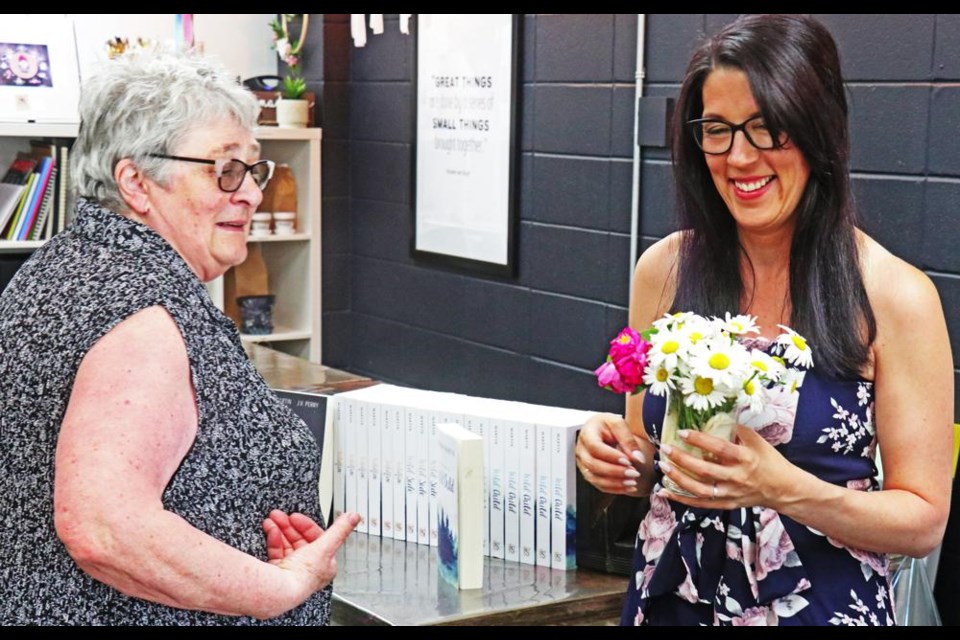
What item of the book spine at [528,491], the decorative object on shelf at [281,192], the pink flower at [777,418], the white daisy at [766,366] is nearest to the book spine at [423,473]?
the book spine at [528,491]

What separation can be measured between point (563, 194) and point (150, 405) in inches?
131

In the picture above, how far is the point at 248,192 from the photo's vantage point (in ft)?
5.78

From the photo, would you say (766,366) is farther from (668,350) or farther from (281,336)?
(281,336)

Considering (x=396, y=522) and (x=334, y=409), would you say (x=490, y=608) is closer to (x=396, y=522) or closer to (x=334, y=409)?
(x=396, y=522)

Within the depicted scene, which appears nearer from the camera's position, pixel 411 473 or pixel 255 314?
pixel 411 473

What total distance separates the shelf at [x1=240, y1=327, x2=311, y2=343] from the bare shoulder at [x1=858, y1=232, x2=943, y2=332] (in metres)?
3.89

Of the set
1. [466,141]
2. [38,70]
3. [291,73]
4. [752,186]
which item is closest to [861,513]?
[752,186]

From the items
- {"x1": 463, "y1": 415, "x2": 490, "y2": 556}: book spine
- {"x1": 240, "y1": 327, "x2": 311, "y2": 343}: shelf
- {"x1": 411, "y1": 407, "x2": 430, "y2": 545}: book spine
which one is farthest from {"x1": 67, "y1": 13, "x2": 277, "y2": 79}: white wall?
{"x1": 463, "y1": 415, "x2": 490, "y2": 556}: book spine

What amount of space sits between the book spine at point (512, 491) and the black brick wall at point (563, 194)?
158cm

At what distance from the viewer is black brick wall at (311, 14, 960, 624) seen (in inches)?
134

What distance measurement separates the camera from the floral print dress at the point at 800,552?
175cm

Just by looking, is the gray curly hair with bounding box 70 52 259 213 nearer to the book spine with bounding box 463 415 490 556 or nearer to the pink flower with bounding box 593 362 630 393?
the pink flower with bounding box 593 362 630 393

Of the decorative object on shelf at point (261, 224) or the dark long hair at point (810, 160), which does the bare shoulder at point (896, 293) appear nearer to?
the dark long hair at point (810, 160)
